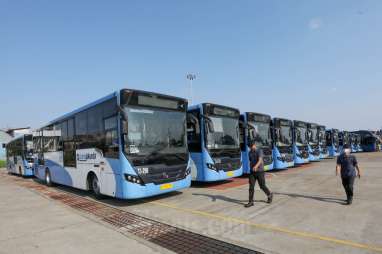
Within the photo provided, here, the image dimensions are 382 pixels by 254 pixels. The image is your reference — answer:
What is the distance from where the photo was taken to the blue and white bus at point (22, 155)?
822 inches

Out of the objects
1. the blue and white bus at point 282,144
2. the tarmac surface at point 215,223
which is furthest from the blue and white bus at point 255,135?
the tarmac surface at point 215,223

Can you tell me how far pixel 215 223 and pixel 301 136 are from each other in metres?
13.7

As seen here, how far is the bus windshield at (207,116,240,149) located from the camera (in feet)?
35.3

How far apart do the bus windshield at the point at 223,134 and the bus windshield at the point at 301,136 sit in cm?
705

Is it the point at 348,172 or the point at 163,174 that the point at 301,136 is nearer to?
the point at 348,172

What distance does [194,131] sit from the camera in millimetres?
10938

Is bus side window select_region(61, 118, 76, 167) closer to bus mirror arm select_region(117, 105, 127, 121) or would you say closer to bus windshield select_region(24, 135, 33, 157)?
bus mirror arm select_region(117, 105, 127, 121)

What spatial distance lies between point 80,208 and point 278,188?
272 inches

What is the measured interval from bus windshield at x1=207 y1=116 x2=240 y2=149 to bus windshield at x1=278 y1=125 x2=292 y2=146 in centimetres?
473

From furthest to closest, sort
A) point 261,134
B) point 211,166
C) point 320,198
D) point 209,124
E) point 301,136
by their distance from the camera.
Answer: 1. point 301,136
2. point 261,134
3. point 209,124
4. point 211,166
5. point 320,198

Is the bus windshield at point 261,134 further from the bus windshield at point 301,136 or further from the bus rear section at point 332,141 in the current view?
the bus rear section at point 332,141

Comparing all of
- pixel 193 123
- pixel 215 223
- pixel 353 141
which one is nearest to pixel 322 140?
pixel 193 123

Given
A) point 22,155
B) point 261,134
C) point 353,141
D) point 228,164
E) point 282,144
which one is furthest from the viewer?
point 353,141

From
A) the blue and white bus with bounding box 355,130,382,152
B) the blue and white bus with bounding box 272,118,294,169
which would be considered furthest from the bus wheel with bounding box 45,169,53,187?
the blue and white bus with bounding box 355,130,382,152
